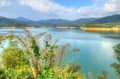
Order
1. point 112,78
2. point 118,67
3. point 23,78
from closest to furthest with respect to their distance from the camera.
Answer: point 23,78 → point 118,67 → point 112,78

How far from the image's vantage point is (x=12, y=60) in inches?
592

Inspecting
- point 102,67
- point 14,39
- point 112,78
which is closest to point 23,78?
point 14,39

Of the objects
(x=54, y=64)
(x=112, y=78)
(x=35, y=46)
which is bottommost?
(x=112, y=78)

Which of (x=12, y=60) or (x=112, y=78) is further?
(x=112, y=78)

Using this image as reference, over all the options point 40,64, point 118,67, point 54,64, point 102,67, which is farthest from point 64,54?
point 102,67

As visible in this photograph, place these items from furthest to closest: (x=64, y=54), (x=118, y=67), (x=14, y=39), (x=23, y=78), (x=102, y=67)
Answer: (x=102, y=67) → (x=118, y=67) → (x=14, y=39) → (x=64, y=54) → (x=23, y=78)

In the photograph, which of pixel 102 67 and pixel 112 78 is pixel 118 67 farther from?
pixel 102 67

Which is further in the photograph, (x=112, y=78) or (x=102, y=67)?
(x=102, y=67)

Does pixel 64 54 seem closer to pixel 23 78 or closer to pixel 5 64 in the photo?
pixel 5 64

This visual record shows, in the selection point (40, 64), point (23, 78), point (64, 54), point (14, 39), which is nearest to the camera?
point (23, 78)

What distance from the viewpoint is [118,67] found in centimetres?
3069

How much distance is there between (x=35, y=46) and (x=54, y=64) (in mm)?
1686

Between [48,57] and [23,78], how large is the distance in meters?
4.49

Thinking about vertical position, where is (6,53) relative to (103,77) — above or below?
above
